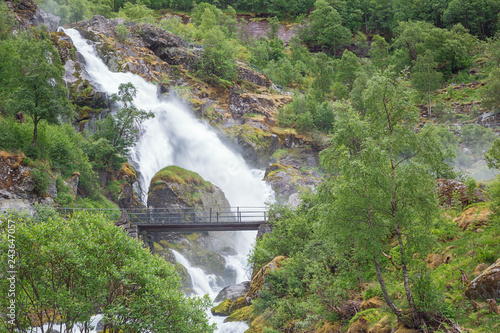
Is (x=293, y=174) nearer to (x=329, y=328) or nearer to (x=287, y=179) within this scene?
(x=287, y=179)

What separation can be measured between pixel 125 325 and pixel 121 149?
Answer: 2597cm

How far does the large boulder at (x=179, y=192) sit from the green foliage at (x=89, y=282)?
1781cm

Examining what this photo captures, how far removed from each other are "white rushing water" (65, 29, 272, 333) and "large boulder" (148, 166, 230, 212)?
3.45 m

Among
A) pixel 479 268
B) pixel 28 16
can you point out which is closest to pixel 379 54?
pixel 28 16

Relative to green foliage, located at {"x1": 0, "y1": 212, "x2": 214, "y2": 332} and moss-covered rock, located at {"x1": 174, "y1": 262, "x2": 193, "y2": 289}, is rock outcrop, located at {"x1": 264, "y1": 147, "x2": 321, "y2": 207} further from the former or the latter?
green foliage, located at {"x1": 0, "y1": 212, "x2": 214, "y2": 332}

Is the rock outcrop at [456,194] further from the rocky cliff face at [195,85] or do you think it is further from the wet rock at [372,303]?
the rocky cliff face at [195,85]

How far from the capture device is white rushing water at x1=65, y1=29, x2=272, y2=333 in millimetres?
39312

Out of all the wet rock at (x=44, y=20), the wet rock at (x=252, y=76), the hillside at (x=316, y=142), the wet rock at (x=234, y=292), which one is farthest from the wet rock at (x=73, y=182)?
the wet rock at (x=252, y=76)

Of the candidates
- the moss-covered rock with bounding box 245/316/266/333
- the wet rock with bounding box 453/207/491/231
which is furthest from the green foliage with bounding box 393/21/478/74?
the moss-covered rock with bounding box 245/316/266/333

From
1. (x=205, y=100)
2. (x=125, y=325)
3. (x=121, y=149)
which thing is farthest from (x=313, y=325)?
(x=205, y=100)

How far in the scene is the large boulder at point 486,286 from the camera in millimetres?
9688

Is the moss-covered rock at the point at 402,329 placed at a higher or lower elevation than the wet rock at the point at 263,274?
lower

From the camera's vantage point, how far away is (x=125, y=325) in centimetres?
1136

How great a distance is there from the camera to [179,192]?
109ft
